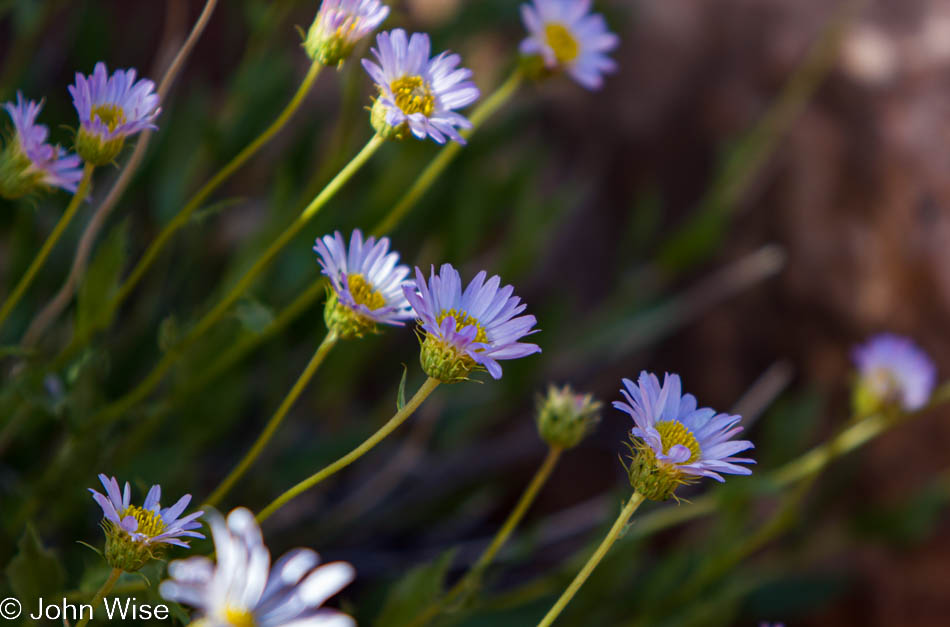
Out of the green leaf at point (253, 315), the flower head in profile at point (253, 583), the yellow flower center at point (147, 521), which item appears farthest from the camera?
the green leaf at point (253, 315)

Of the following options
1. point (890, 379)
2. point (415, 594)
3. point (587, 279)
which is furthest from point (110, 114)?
point (587, 279)

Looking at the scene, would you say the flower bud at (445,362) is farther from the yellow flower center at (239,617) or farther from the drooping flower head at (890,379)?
the drooping flower head at (890,379)

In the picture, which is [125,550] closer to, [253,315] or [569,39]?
[253,315]

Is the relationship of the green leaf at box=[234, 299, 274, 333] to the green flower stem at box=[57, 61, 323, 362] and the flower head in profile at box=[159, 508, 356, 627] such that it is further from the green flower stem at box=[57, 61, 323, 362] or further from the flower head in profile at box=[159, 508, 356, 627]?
the flower head in profile at box=[159, 508, 356, 627]

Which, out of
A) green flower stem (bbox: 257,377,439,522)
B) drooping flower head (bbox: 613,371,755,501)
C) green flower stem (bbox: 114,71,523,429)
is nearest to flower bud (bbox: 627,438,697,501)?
drooping flower head (bbox: 613,371,755,501)

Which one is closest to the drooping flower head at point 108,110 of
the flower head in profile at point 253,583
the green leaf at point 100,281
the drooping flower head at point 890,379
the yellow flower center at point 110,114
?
the yellow flower center at point 110,114
